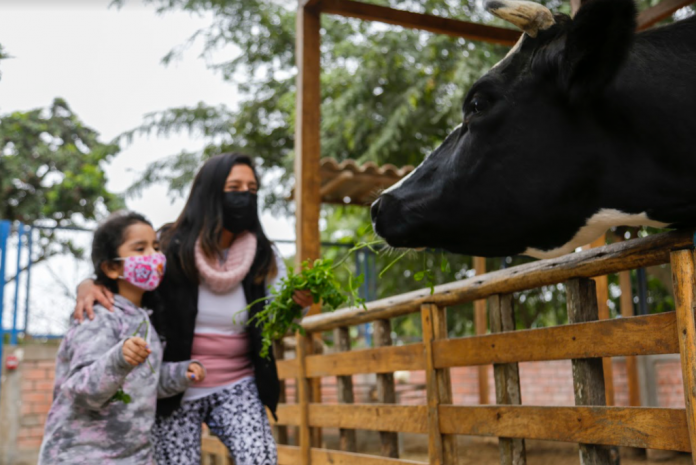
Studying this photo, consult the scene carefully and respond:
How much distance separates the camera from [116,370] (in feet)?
8.19

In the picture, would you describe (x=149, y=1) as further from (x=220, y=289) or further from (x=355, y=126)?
(x=220, y=289)

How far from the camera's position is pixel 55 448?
258 centimetres

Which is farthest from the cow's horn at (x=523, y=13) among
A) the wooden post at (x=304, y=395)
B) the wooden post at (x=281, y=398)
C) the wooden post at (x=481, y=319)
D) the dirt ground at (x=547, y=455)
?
the wooden post at (x=481, y=319)

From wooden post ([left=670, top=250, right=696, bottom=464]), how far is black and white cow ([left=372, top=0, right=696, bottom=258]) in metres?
0.10

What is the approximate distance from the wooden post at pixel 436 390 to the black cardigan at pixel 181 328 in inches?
24.2

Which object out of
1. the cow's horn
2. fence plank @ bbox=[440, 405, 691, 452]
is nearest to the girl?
fence plank @ bbox=[440, 405, 691, 452]

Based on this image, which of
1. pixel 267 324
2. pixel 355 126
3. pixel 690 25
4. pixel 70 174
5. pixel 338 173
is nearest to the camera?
pixel 690 25

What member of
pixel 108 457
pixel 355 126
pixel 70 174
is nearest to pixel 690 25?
pixel 108 457

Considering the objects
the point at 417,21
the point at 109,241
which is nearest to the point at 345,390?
the point at 109,241

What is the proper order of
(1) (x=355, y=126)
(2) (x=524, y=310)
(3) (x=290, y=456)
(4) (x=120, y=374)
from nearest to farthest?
1. (4) (x=120, y=374)
2. (3) (x=290, y=456)
3. (2) (x=524, y=310)
4. (1) (x=355, y=126)

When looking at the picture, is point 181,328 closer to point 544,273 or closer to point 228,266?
point 228,266

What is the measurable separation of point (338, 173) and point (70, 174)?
7839 mm

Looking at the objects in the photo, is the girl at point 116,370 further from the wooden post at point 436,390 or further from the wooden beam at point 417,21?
the wooden beam at point 417,21

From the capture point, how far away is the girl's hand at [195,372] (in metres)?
2.76
